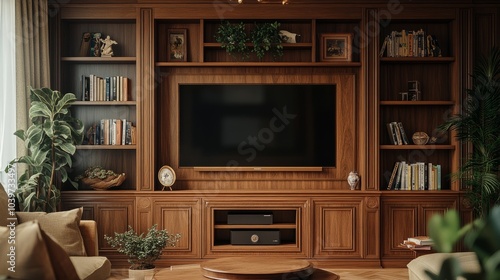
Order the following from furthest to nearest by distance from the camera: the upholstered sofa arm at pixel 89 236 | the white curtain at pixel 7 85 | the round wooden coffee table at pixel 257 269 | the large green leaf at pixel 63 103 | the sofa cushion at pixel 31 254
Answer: the large green leaf at pixel 63 103, the white curtain at pixel 7 85, the upholstered sofa arm at pixel 89 236, the round wooden coffee table at pixel 257 269, the sofa cushion at pixel 31 254

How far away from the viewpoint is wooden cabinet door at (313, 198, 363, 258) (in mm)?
5500

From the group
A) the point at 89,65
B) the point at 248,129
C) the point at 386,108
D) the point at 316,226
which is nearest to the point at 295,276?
the point at 316,226

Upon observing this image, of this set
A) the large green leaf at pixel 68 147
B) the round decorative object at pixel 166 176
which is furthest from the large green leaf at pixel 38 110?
the round decorative object at pixel 166 176

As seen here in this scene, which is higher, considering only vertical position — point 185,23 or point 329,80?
point 185,23

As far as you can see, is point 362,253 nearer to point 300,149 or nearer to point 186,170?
point 300,149

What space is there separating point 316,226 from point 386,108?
1408 millimetres

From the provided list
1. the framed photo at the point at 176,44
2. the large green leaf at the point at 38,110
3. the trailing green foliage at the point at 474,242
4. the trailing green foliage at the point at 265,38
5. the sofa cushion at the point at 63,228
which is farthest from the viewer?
the framed photo at the point at 176,44

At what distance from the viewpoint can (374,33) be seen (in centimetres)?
565

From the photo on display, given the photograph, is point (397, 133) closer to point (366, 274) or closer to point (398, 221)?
point (398, 221)

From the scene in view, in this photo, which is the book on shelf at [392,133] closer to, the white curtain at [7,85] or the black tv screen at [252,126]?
the black tv screen at [252,126]

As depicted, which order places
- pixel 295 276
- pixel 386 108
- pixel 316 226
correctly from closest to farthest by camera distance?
1. pixel 295 276
2. pixel 316 226
3. pixel 386 108

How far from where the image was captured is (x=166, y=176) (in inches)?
219

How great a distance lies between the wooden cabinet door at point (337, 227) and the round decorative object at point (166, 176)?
137cm

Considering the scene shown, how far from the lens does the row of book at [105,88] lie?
5648mm
